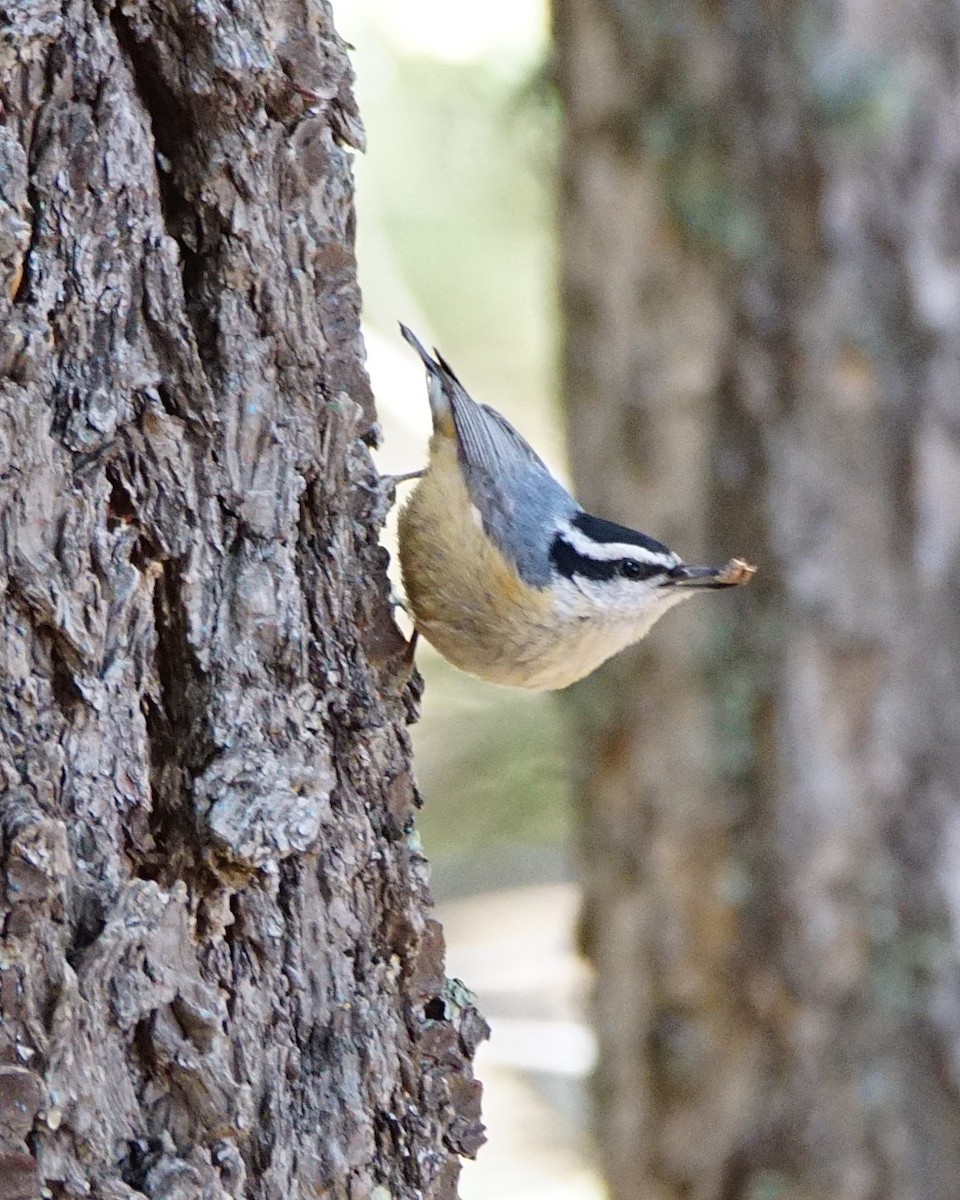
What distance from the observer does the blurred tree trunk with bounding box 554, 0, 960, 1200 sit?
394 centimetres

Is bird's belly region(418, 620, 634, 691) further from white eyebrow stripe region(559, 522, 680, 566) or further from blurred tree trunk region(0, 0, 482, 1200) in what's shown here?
blurred tree trunk region(0, 0, 482, 1200)

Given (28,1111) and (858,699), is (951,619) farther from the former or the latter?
(28,1111)

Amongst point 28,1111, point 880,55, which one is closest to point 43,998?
point 28,1111

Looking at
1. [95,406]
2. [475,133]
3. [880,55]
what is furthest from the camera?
[475,133]

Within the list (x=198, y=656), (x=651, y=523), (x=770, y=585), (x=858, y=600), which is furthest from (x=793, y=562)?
(x=198, y=656)

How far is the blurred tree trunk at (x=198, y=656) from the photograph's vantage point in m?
1.65

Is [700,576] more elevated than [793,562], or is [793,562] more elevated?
[793,562]

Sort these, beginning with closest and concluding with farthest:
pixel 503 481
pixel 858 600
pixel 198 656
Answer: pixel 198 656
pixel 503 481
pixel 858 600

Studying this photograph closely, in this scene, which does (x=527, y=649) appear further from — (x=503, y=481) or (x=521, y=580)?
(x=503, y=481)

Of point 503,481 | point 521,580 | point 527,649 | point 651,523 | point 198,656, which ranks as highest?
point 651,523

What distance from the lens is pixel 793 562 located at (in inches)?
159

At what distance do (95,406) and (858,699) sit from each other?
2764 mm

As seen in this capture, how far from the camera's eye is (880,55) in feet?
12.8

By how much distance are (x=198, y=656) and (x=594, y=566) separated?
1.44 m
